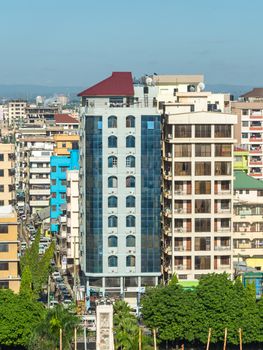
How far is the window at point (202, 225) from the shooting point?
2085 inches

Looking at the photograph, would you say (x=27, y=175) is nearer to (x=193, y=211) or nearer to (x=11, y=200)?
(x=11, y=200)

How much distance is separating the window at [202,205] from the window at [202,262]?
2.36 metres

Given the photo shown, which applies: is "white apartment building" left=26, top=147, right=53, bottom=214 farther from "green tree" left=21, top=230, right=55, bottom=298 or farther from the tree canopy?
the tree canopy

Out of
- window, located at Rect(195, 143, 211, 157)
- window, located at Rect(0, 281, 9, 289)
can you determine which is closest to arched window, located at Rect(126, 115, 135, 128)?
window, located at Rect(195, 143, 211, 157)

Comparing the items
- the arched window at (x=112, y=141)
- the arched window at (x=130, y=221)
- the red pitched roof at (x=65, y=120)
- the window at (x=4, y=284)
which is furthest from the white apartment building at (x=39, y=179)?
the window at (x=4, y=284)

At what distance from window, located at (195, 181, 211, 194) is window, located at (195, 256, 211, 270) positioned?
3315 millimetres

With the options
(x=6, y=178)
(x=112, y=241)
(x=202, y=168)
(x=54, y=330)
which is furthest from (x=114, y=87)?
(x=54, y=330)

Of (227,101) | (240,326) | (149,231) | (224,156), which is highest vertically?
(227,101)

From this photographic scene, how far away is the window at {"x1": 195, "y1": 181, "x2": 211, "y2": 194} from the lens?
5284 cm

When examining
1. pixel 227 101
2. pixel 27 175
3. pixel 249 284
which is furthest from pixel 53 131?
pixel 249 284

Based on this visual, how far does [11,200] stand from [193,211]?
17.7 m

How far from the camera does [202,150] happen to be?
2078 inches

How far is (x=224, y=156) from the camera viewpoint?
174ft

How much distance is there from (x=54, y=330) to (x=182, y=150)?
1519cm
